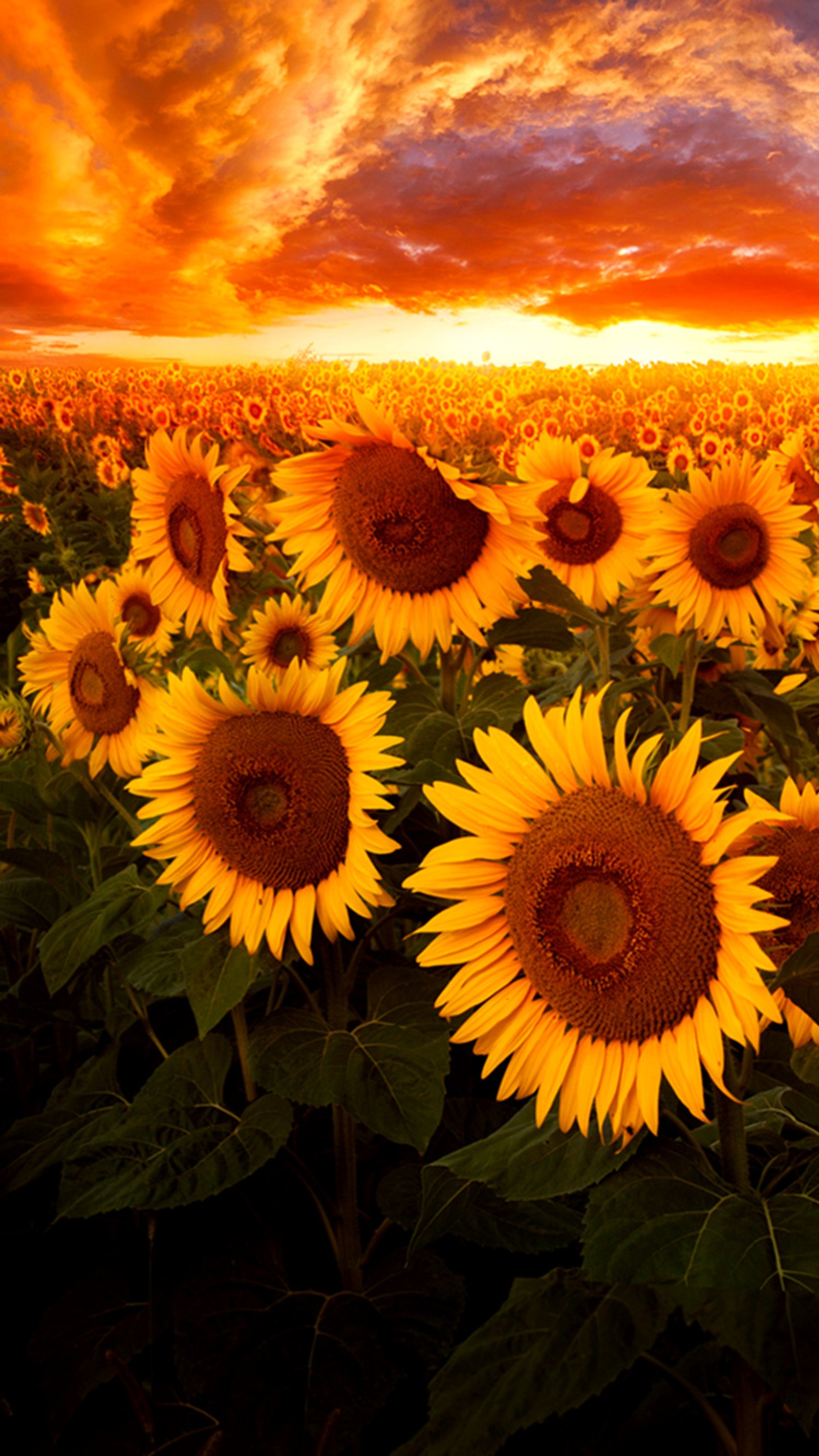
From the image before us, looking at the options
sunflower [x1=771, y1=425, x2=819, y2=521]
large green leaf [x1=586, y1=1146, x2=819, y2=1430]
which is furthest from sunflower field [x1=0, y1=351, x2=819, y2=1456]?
sunflower [x1=771, y1=425, x2=819, y2=521]

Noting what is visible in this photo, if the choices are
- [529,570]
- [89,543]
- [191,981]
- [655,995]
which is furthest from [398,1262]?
[89,543]

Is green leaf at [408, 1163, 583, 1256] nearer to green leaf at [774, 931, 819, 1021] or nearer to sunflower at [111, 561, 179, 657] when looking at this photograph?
green leaf at [774, 931, 819, 1021]

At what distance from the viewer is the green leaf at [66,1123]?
1.34 metres

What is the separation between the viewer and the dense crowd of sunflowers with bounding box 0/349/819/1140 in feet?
2.87

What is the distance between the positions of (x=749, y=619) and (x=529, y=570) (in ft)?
2.10

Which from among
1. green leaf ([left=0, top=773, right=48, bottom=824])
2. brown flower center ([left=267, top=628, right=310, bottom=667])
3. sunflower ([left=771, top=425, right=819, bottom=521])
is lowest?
green leaf ([left=0, top=773, right=48, bottom=824])

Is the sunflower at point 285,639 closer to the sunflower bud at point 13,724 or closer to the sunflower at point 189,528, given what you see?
the sunflower at point 189,528

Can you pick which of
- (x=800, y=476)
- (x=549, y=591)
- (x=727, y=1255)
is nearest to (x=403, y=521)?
(x=549, y=591)

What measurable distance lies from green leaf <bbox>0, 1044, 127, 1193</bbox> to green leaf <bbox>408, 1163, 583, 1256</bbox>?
18.6 inches

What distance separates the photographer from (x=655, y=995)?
2.87 ft

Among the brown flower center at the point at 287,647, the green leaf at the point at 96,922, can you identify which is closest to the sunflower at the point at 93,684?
the brown flower center at the point at 287,647

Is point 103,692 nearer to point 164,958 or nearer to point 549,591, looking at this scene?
point 164,958

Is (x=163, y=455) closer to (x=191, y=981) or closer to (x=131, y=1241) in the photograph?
(x=191, y=981)

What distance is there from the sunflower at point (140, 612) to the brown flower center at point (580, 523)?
2.44ft
